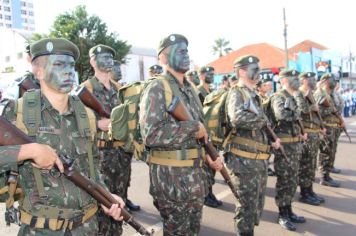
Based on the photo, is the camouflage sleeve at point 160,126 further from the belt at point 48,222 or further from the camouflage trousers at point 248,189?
the camouflage trousers at point 248,189

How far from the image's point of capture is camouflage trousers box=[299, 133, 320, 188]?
5914mm

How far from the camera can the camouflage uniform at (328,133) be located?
698 cm

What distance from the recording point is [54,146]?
226 cm

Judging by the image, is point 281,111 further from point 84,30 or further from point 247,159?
point 84,30

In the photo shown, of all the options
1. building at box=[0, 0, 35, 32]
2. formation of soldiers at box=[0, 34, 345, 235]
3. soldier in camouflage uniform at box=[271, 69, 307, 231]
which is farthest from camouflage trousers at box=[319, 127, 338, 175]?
building at box=[0, 0, 35, 32]

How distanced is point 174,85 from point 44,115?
4.09 ft

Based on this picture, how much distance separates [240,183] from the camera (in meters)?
4.05

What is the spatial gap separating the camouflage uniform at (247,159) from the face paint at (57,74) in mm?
2151

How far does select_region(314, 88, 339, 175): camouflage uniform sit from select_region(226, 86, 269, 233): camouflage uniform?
3286mm

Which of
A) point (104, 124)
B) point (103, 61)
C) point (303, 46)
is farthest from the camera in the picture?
point (303, 46)

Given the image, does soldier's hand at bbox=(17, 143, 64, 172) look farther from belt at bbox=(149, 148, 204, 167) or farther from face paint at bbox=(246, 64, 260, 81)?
face paint at bbox=(246, 64, 260, 81)

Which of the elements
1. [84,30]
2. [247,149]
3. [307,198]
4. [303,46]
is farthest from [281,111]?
[303,46]

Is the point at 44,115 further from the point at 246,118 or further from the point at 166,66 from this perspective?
the point at 246,118

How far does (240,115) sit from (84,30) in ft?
104
